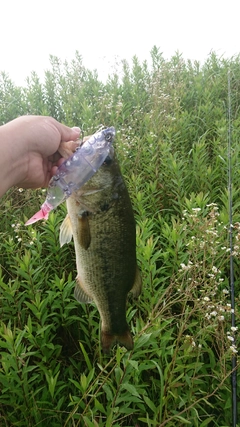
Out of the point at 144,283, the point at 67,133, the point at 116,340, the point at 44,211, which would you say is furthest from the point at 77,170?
the point at 144,283

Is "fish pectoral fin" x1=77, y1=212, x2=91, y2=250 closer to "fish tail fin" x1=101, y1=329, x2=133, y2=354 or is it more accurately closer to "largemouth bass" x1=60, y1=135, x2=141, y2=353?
"largemouth bass" x1=60, y1=135, x2=141, y2=353

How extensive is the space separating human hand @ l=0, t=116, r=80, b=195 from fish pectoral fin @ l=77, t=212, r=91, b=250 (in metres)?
0.36

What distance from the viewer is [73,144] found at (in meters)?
1.70

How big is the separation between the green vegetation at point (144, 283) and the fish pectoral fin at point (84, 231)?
1.67 ft

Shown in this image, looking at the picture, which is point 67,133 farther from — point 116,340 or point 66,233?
point 116,340

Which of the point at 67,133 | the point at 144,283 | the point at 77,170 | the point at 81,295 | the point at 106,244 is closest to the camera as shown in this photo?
the point at 77,170

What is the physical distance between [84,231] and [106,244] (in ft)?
0.37

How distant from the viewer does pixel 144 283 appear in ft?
8.21

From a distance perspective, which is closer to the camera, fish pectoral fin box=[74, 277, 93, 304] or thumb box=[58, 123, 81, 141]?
fish pectoral fin box=[74, 277, 93, 304]

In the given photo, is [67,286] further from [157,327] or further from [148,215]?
[148,215]

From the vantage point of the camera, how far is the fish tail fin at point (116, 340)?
171 centimetres

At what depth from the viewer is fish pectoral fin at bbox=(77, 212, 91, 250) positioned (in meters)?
1.52

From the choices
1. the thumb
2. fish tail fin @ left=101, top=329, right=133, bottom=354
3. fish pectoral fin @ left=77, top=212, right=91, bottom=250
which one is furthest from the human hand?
fish tail fin @ left=101, top=329, right=133, bottom=354

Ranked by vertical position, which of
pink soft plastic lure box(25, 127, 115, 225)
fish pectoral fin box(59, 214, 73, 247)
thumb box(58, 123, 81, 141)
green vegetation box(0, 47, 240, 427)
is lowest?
green vegetation box(0, 47, 240, 427)
